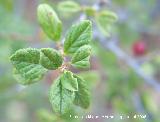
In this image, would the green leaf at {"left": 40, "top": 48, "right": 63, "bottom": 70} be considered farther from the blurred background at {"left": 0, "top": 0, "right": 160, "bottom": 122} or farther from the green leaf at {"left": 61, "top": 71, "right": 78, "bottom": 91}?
the blurred background at {"left": 0, "top": 0, "right": 160, "bottom": 122}

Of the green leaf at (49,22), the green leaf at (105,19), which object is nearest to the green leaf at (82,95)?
the green leaf at (49,22)

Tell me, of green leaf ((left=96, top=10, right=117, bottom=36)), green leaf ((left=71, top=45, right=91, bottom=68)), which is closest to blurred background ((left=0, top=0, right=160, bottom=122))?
green leaf ((left=96, top=10, right=117, bottom=36))

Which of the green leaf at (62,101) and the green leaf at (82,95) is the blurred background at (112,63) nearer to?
the green leaf at (82,95)

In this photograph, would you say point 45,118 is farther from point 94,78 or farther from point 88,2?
point 88,2

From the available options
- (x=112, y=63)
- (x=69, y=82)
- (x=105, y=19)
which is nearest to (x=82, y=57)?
(x=69, y=82)

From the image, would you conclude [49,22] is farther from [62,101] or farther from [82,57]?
[62,101]

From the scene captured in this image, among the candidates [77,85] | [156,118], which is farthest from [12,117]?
[77,85]

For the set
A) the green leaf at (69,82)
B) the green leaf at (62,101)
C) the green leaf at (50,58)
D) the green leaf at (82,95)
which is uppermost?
the green leaf at (50,58)
